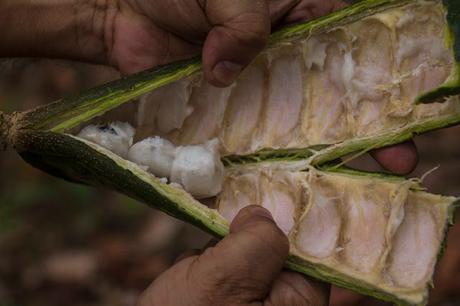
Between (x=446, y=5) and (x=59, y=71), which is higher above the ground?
(x=446, y=5)

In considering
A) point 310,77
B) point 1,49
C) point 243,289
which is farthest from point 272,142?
point 1,49

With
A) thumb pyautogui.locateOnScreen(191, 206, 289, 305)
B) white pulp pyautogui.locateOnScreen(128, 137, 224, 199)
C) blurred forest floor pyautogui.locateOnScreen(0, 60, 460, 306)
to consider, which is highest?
white pulp pyautogui.locateOnScreen(128, 137, 224, 199)

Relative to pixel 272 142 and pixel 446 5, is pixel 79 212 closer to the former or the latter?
pixel 272 142

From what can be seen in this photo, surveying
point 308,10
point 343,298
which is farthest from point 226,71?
point 343,298

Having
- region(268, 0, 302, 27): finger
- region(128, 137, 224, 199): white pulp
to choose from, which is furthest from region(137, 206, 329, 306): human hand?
region(268, 0, 302, 27): finger

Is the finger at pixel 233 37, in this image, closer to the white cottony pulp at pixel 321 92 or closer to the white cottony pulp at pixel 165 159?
the white cottony pulp at pixel 321 92

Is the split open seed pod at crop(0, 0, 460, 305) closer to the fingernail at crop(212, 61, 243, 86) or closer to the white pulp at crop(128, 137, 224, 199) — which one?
the white pulp at crop(128, 137, 224, 199)

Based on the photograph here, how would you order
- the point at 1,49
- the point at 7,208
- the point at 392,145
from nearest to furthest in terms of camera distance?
the point at 392,145, the point at 1,49, the point at 7,208
